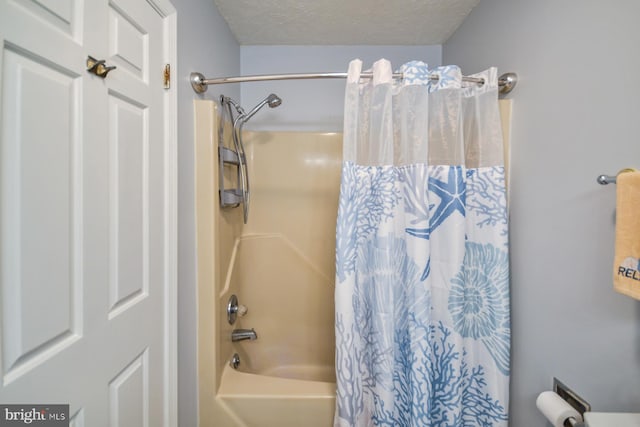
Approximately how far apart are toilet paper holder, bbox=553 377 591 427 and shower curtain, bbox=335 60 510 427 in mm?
161

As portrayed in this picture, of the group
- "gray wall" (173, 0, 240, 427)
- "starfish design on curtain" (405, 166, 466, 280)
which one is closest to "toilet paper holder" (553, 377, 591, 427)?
"starfish design on curtain" (405, 166, 466, 280)

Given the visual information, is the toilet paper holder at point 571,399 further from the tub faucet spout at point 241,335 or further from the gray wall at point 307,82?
the gray wall at point 307,82

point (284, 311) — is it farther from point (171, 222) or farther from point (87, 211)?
point (87, 211)

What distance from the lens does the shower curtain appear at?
0.98 m

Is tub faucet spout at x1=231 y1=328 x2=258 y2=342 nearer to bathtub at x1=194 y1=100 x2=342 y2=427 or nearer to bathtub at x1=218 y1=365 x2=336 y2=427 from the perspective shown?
bathtub at x1=194 y1=100 x2=342 y2=427

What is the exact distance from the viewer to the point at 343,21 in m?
1.53

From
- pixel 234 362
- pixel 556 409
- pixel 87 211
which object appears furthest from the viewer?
pixel 234 362

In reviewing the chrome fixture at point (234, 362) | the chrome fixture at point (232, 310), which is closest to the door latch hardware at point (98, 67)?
the chrome fixture at point (232, 310)

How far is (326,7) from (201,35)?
2.24ft

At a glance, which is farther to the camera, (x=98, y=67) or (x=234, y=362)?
(x=234, y=362)

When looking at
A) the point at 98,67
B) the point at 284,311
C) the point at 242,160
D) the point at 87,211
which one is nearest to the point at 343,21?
the point at 242,160

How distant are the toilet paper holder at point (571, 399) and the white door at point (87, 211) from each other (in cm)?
129

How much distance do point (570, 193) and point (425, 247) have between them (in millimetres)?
456

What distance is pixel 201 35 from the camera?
1227mm
